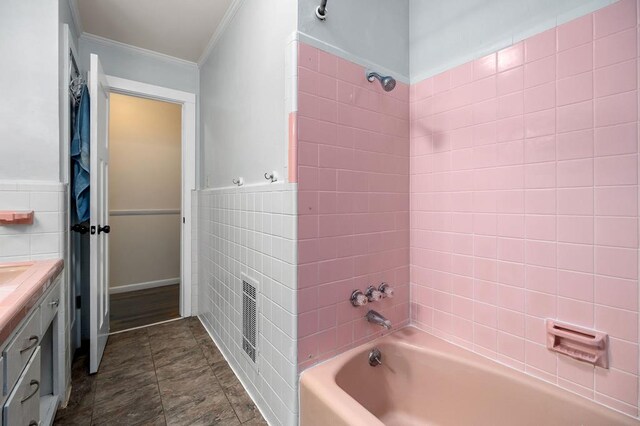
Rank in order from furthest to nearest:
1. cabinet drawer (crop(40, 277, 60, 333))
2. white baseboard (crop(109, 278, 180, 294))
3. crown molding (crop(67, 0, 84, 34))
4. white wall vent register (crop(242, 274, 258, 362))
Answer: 1. white baseboard (crop(109, 278, 180, 294))
2. crown molding (crop(67, 0, 84, 34))
3. white wall vent register (crop(242, 274, 258, 362))
4. cabinet drawer (crop(40, 277, 60, 333))

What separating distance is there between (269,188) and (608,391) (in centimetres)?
151

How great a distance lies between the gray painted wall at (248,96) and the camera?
4.38 ft

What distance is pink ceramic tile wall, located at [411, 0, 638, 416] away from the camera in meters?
0.96

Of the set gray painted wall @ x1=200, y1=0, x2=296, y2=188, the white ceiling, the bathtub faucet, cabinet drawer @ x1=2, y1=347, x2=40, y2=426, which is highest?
the white ceiling

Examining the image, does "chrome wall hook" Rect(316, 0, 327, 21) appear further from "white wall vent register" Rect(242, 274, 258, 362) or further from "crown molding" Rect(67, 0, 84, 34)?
"crown molding" Rect(67, 0, 84, 34)

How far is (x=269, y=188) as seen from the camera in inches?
54.2

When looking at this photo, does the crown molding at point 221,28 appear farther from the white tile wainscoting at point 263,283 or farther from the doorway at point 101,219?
the white tile wainscoting at point 263,283

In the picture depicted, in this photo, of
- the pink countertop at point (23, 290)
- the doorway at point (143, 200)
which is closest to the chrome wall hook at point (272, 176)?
the pink countertop at point (23, 290)

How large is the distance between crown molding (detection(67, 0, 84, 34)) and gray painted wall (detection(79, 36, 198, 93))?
126 millimetres

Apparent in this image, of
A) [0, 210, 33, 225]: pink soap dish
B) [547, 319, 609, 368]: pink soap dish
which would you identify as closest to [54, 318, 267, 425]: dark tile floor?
[0, 210, 33, 225]: pink soap dish

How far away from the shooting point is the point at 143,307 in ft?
9.68

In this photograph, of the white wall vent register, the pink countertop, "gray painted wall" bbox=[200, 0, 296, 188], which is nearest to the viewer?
the pink countertop

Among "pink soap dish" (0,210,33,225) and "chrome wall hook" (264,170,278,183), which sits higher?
"chrome wall hook" (264,170,278,183)

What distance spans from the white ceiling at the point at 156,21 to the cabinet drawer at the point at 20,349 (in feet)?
6.33
